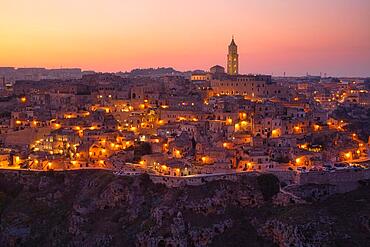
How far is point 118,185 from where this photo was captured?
1545 inches

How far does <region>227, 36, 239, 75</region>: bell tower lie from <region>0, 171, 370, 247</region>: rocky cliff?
49.6 m

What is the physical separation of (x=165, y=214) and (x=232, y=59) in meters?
55.8

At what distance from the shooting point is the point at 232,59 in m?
88.0

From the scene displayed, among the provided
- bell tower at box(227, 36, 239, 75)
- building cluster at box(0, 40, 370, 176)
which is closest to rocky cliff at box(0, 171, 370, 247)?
building cluster at box(0, 40, 370, 176)

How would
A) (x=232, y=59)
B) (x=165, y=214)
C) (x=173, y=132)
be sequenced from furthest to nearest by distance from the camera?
(x=232, y=59), (x=173, y=132), (x=165, y=214)

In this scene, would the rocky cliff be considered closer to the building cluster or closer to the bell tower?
the building cluster

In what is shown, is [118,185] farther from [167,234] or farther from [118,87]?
[118,87]

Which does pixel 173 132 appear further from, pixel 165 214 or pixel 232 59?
pixel 232 59

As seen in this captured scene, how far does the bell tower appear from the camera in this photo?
8731 cm

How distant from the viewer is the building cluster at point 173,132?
40062 mm

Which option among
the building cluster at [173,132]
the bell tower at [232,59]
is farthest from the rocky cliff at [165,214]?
the bell tower at [232,59]

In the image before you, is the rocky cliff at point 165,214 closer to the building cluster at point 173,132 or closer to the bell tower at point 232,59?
the building cluster at point 173,132

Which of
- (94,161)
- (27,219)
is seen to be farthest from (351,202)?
(27,219)

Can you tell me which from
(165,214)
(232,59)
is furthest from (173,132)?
(232,59)
